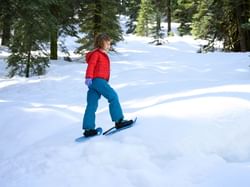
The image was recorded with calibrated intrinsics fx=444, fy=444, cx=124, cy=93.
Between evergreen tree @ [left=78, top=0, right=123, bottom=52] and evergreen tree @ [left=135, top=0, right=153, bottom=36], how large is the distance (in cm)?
3444

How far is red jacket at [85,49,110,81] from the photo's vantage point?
297 inches

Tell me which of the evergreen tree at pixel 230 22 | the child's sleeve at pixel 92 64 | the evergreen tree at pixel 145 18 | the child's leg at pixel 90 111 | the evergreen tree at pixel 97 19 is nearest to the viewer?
the child's sleeve at pixel 92 64

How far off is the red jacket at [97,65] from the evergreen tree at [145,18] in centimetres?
5356

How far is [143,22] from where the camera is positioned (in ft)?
201

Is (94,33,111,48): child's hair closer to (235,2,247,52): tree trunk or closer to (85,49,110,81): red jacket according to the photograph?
(85,49,110,81): red jacket

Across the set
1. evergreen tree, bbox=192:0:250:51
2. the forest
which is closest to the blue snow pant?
the forest

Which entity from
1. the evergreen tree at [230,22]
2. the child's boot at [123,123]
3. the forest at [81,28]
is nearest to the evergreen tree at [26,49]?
the forest at [81,28]

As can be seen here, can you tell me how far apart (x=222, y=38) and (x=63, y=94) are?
14024 mm

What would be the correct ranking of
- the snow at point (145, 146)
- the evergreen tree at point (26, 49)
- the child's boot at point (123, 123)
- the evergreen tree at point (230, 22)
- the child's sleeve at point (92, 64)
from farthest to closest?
the evergreen tree at point (230, 22)
the evergreen tree at point (26, 49)
the child's sleeve at point (92, 64)
the child's boot at point (123, 123)
the snow at point (145, 146)

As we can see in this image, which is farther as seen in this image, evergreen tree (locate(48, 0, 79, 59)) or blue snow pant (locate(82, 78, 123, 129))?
evergreen tree (locate(48, 0, 79, 59))

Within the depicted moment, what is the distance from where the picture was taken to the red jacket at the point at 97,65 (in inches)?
297

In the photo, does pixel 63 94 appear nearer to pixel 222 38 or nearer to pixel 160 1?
pixel 222 38

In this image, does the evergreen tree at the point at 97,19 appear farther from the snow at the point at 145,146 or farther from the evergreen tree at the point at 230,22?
the snow at the point at 145,146

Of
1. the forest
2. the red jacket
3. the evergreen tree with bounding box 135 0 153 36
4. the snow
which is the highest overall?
the evergreen tree with bounding box 135 0 153 36
